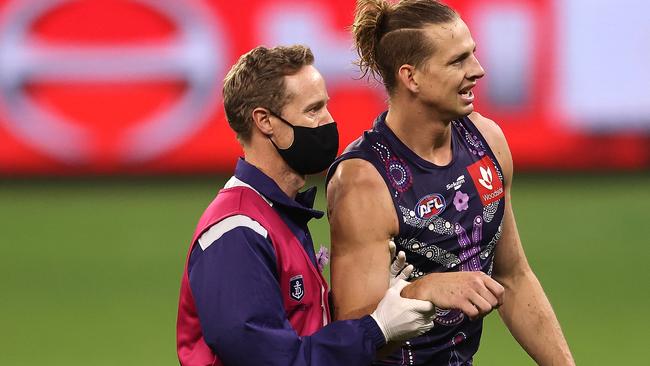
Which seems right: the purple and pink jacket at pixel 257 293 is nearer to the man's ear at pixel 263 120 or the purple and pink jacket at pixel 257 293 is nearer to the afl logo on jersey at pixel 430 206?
the man's ear at pixel 263 120

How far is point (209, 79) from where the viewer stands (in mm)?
12258

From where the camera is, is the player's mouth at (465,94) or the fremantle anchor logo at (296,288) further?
the player's mouth at (465,94)

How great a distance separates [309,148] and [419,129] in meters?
0.67

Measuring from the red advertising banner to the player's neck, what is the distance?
6729mm

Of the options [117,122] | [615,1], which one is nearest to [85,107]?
[117,122]

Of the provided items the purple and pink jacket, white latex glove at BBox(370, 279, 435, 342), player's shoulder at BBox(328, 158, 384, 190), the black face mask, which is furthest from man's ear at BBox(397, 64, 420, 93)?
white latex glove at BBox(370, 279, 435, 342)

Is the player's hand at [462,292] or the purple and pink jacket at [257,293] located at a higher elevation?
the purple and pink jacket at [257,293]

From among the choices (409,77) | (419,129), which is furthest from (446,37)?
(419,129)

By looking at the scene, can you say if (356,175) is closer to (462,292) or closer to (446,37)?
(446,37)

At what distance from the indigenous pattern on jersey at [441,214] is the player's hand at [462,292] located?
0.44m

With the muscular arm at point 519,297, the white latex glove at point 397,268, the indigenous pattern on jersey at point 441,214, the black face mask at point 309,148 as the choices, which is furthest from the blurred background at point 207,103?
the black face mask at point 309,148

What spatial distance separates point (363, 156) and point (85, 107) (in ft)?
24.6

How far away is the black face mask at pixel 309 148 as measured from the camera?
4910 mm

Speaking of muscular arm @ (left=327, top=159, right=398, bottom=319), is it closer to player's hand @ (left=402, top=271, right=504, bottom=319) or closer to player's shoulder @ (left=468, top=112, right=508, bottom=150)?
player's hand @ (left=402, top=271, right=504, bottom=319)
